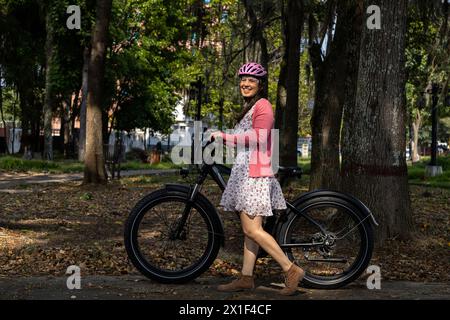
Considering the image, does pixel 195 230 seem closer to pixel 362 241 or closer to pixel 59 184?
pixel 362 241

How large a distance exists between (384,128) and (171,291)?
326cm

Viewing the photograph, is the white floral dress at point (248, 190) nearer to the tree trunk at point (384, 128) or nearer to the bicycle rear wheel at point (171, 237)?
the bicycle rear wheel at point (171, 237)

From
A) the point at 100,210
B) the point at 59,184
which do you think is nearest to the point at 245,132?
the point at 100,210

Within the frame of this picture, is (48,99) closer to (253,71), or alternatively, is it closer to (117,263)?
(117,263)

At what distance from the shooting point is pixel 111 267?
6523mm

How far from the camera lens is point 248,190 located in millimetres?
5379

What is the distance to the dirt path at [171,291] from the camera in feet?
17.2

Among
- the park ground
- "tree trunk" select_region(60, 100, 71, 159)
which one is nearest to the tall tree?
"tree trunk" select_region(60, 100, 71, 159)

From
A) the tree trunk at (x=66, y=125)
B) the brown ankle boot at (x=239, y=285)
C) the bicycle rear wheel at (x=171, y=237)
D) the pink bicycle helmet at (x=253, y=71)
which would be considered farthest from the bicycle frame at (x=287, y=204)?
the tree trunk at (x=66, y=125)

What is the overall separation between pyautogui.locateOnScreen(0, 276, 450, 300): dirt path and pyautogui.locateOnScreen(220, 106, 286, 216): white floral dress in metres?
0.71

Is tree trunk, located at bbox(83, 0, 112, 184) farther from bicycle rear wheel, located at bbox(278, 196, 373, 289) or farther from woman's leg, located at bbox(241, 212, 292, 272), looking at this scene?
woman's leg, located at bbox(241, 212, 292, 272)

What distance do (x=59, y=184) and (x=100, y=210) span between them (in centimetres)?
686

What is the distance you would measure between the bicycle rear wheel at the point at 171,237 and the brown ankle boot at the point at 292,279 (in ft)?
2.37

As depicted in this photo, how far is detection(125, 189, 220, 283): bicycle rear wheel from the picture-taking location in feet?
18.8
